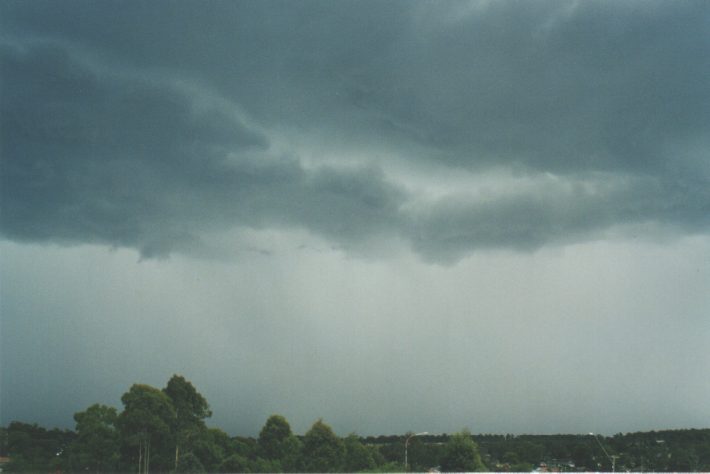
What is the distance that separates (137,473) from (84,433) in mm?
12928

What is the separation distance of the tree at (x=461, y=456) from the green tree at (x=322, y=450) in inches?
969

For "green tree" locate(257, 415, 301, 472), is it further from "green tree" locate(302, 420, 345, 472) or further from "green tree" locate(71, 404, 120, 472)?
"green tree" locate(71, 404, 120, 472)

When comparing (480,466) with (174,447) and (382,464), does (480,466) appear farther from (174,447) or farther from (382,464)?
(174,447)

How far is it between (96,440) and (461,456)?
7927 cm

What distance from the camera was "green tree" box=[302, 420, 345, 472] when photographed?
157m

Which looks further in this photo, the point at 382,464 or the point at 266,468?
the point at 382,464

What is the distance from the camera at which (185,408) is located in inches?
6029

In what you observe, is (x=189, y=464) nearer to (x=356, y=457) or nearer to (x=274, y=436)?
(x=274, y=436)

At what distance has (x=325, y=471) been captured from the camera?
15388cm

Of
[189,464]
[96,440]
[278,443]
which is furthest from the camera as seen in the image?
[278,443]

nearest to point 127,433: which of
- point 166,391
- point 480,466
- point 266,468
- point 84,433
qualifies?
point 84,433

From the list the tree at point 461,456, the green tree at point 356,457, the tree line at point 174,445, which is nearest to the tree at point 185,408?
the tree line at point 174,445

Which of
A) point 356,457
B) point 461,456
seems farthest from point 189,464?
point 461,456

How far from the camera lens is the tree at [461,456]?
163875 millimetres
